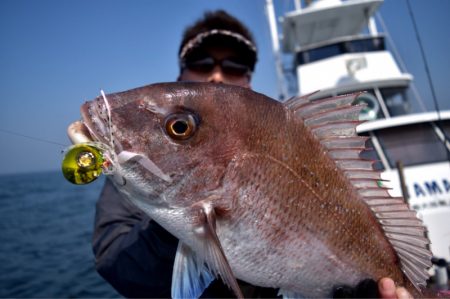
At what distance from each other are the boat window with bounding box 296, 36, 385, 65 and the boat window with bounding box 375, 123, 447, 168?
14.2 feet

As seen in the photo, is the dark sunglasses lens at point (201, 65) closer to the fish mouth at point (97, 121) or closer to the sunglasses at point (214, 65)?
the sunglasses at point (214, 65)

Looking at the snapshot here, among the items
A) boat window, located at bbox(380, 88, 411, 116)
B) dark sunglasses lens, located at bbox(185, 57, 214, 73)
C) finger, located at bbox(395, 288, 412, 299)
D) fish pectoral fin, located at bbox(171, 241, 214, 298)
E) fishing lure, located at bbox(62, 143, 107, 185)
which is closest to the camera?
fishing lure, located at bbox(62, 143, 107, 185)

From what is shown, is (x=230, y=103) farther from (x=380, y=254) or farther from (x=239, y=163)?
(x=380, y=254)

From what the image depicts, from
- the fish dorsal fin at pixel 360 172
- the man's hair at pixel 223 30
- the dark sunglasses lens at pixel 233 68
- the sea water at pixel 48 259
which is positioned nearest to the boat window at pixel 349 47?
the man's hair at pixel 223 30

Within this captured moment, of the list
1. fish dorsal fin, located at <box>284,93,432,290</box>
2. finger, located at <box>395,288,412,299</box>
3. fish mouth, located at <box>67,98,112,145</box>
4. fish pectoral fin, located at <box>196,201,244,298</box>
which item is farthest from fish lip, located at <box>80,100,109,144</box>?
finger, located at <box>395,288,412,299</box>

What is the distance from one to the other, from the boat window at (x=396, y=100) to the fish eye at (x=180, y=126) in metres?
8.08

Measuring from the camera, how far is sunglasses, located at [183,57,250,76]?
302 cm

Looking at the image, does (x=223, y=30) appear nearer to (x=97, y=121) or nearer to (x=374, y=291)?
(x=97, y=121)

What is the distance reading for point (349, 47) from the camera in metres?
9.65

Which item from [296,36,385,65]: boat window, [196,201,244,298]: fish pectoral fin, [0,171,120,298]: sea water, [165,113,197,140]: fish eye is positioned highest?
[296,36,385,65]: boat window

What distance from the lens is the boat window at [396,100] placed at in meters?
8.14

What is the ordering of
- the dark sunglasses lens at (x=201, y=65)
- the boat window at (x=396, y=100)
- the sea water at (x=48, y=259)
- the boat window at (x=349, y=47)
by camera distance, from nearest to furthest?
1. the dark sunglasses lens at (x=201, y=65)
2. the sea water at (x=48, y=259)
3. the boat window at (x=396, y=100)
4. the boat window at (x=349, y=47)

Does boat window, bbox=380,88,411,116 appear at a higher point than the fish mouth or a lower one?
higher

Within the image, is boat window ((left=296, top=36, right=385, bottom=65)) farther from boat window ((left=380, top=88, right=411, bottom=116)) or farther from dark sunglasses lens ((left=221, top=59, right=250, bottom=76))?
dark sunglasses lens ((left=221, top=59, right=250, bottom=76))
